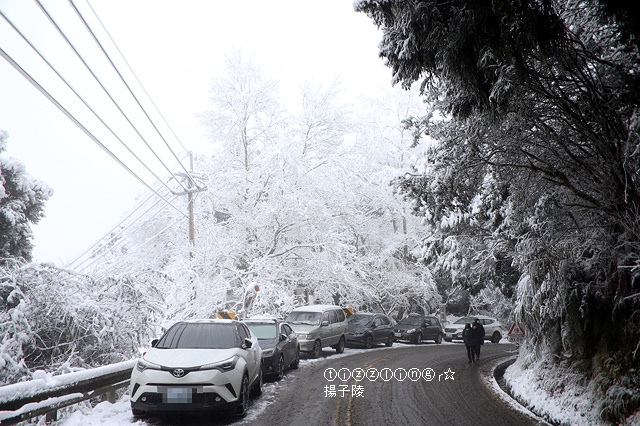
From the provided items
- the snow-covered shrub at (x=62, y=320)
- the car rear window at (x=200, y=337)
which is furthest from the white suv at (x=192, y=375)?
the snow-covered shrub at (x=62, y=320)

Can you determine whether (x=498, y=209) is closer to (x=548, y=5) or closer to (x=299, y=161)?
(x=548, y=5)

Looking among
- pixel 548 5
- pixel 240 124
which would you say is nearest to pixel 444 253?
pixel 548 5

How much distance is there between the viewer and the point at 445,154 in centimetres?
937

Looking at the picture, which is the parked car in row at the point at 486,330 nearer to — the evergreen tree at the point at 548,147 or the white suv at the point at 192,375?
the evergreen tree at the point at 548,147

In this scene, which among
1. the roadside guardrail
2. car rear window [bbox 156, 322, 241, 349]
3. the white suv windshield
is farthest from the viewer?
the white suv windshield

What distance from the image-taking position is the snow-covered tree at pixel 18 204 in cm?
1920

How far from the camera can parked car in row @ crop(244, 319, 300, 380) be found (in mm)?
13023

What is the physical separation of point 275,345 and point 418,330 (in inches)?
620

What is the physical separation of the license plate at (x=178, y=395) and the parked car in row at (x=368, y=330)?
1550cm

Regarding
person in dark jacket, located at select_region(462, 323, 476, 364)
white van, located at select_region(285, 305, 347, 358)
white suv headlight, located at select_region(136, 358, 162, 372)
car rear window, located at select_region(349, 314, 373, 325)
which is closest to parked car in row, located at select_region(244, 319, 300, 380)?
white van, located at select_region(285, 305, 347, 358)

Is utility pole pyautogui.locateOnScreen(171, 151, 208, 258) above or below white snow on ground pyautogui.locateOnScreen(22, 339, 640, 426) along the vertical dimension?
above

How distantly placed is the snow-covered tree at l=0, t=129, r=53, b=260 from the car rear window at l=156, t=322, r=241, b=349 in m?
12.8

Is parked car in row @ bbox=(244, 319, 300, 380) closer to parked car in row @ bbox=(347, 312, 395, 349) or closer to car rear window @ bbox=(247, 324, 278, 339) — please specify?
car rear window @ bbox=(247, 324, 278, 339)

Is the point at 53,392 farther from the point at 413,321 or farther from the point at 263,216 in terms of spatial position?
the point at 413,321
